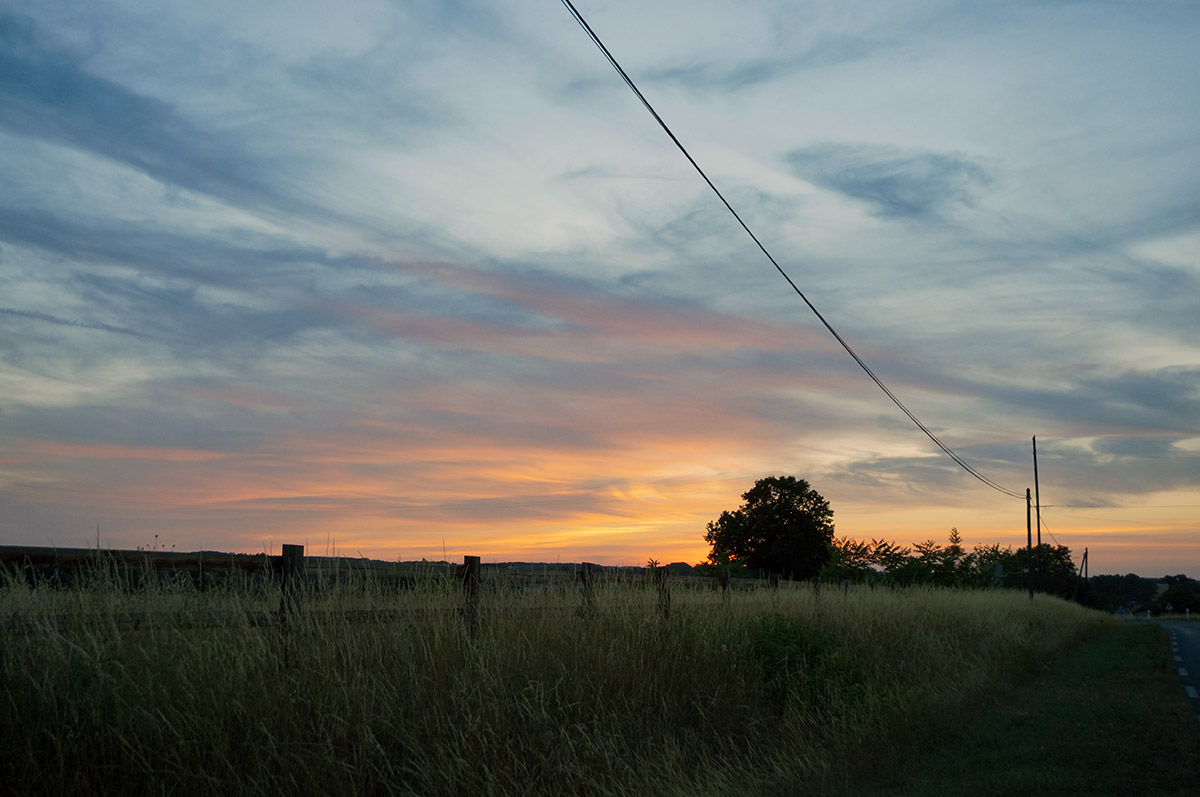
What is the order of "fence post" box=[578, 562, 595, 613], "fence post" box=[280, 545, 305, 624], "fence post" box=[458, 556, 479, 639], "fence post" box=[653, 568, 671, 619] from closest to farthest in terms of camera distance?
"fence post" box=[280, 545, 305, 624] → "fence post" box=[458, 556, 479, 639] → "fence post" box=[578, 562, 595, 613] → "fence post" box=[653, 568, 671, 619]

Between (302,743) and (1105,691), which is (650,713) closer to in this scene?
(302,743)

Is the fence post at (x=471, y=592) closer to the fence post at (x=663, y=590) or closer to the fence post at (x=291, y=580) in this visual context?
the fence post at (x=291, y=580)

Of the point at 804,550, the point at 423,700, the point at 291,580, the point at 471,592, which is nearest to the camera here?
the point at 423,700

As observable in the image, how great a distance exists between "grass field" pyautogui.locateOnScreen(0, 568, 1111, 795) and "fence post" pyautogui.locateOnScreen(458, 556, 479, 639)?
4.9 inches

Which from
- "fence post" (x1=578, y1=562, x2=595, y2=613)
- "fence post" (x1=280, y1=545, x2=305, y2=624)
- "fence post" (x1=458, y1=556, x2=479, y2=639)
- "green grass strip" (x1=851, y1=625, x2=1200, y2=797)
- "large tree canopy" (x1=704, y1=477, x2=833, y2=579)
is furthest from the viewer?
"large tree canopy" (x1=704, y1=477, x2=833, y2=579)

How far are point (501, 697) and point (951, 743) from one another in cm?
474

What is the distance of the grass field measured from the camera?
236 inches

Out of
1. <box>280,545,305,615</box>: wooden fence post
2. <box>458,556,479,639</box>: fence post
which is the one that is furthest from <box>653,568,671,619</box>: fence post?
<box>280,545,305,615</box>: wooden fence post

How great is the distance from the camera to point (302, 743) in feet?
20.7

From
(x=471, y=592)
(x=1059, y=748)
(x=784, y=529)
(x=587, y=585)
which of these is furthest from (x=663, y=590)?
(x=784, y=529)

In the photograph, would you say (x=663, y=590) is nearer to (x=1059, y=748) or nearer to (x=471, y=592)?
(x=471, y=592)

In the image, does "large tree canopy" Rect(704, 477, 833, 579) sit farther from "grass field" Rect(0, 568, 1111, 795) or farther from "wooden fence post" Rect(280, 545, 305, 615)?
"wooden fence post" Rect(280, 545, 305, 615)

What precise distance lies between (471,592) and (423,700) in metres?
2.02

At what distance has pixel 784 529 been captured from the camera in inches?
1558
